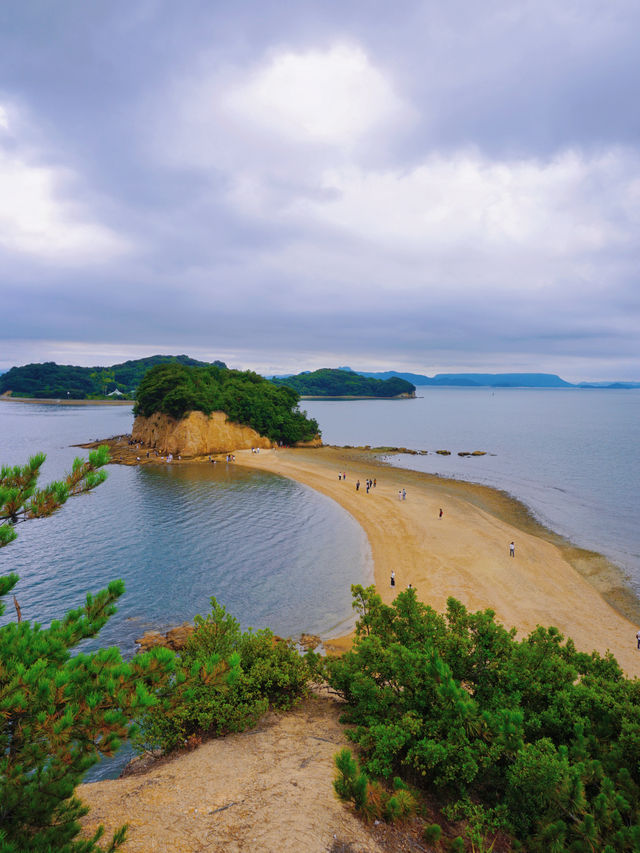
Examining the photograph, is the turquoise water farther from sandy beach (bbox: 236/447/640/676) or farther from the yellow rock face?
the yellow rock face

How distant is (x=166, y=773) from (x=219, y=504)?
30301mm

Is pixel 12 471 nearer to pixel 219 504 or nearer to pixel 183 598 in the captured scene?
pixel 183 598

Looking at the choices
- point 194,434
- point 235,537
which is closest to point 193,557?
point 235,537

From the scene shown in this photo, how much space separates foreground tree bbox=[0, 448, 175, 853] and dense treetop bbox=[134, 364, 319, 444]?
56800 millimetres

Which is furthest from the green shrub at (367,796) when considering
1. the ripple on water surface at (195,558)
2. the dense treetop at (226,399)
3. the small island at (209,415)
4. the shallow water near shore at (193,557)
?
the dense treetop at (226,399)

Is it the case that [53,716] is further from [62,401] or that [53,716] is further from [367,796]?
[62,401]

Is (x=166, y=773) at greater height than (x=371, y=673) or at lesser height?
lesser

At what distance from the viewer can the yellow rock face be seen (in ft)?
202

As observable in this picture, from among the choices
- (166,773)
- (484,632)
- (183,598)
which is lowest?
(183,598)

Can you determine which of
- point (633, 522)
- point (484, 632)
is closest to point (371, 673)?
point (484, 632)

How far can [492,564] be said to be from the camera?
26.9 meters

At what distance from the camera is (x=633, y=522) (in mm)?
36312

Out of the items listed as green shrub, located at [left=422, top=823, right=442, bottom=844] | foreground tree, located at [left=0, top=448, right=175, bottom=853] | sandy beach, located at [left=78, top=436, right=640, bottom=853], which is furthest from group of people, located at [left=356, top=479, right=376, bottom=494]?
foreground tree, located at [left=0, top=448, right=175, bottom=853]

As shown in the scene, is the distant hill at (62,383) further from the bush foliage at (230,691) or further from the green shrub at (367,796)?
the green shrub at (367,796)
